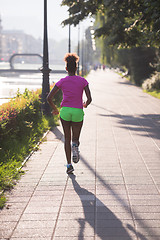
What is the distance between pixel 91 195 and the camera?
16.2 feet

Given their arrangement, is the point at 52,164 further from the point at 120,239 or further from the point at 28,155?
the point at 120,239

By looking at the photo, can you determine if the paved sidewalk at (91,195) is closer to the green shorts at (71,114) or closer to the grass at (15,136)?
the grass at (15,136)

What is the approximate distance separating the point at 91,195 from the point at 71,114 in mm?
1255

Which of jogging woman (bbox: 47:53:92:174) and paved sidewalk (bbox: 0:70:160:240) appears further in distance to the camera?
jogging woman (bbox: 47:53:92:174)

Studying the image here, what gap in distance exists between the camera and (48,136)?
9438 millimetres

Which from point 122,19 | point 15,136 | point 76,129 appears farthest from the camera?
point 122,19

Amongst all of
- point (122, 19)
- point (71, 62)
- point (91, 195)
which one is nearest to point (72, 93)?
point (71, 62)

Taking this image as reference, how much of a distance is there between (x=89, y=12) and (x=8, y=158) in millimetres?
8948

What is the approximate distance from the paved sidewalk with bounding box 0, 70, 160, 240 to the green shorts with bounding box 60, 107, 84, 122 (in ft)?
2.89

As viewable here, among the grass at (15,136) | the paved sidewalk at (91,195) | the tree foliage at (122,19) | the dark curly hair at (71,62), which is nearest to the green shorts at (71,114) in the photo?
the dark curly hair at (71,62)

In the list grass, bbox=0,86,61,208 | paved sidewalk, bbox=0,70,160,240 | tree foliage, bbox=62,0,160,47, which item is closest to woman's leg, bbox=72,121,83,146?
paved sidewalk, bbox=0,70,160,240

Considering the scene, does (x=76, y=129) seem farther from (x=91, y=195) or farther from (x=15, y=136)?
(x=15, y=136)

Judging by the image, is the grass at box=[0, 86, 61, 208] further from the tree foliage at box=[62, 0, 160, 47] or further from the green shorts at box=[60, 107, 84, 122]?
the tree foliage at box=[62, 0, 160, 47]

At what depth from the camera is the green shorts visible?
5574 millimetres
